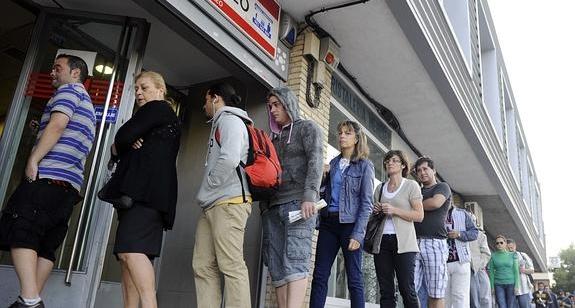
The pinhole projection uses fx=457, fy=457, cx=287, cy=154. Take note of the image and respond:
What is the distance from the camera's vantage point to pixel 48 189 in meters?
2.79

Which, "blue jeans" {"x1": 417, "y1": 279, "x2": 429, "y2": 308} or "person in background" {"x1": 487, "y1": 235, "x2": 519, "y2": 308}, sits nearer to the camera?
"blue jeans" {"x1": 417, "y1": 279, "x2": 429, "y2": 308}

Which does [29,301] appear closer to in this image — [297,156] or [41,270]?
[41,270]

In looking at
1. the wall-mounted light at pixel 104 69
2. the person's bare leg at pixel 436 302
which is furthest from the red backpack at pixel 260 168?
the person's bare leg at pixel 436 302

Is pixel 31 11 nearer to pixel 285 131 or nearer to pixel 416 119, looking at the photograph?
pixel 285 131

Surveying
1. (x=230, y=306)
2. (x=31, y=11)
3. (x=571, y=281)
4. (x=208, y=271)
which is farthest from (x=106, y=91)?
(x=571, y=281)

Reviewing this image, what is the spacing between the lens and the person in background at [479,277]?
738cm

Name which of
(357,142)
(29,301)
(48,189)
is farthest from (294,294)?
(48,189)

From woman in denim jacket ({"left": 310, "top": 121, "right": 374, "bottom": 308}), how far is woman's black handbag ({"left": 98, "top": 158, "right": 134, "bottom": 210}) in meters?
1.60

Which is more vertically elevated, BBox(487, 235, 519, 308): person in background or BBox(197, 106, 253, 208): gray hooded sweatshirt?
BBox(197, 106, 253, 208): gray hooded sweatshirt

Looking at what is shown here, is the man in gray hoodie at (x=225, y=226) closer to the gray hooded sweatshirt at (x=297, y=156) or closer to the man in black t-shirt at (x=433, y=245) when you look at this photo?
the gray hooded sweatshirt at (x=297, y=156)

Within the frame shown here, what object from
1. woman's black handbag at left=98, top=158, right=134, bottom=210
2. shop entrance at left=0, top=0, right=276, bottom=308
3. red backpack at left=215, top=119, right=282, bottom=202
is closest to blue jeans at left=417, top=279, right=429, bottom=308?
shop entrance at left=0, top=0, right=276, bottom=308

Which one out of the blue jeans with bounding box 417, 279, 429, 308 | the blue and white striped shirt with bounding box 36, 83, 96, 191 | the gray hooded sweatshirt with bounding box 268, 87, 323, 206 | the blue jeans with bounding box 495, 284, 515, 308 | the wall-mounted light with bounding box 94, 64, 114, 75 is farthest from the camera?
the blue jeans with bounding box 495, 284, 515, 308

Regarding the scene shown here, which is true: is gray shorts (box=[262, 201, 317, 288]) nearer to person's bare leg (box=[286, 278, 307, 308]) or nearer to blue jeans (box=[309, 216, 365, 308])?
person's bare leg (box=[286, 278, 307, 308])

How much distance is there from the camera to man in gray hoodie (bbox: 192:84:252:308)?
2721 millimetres
